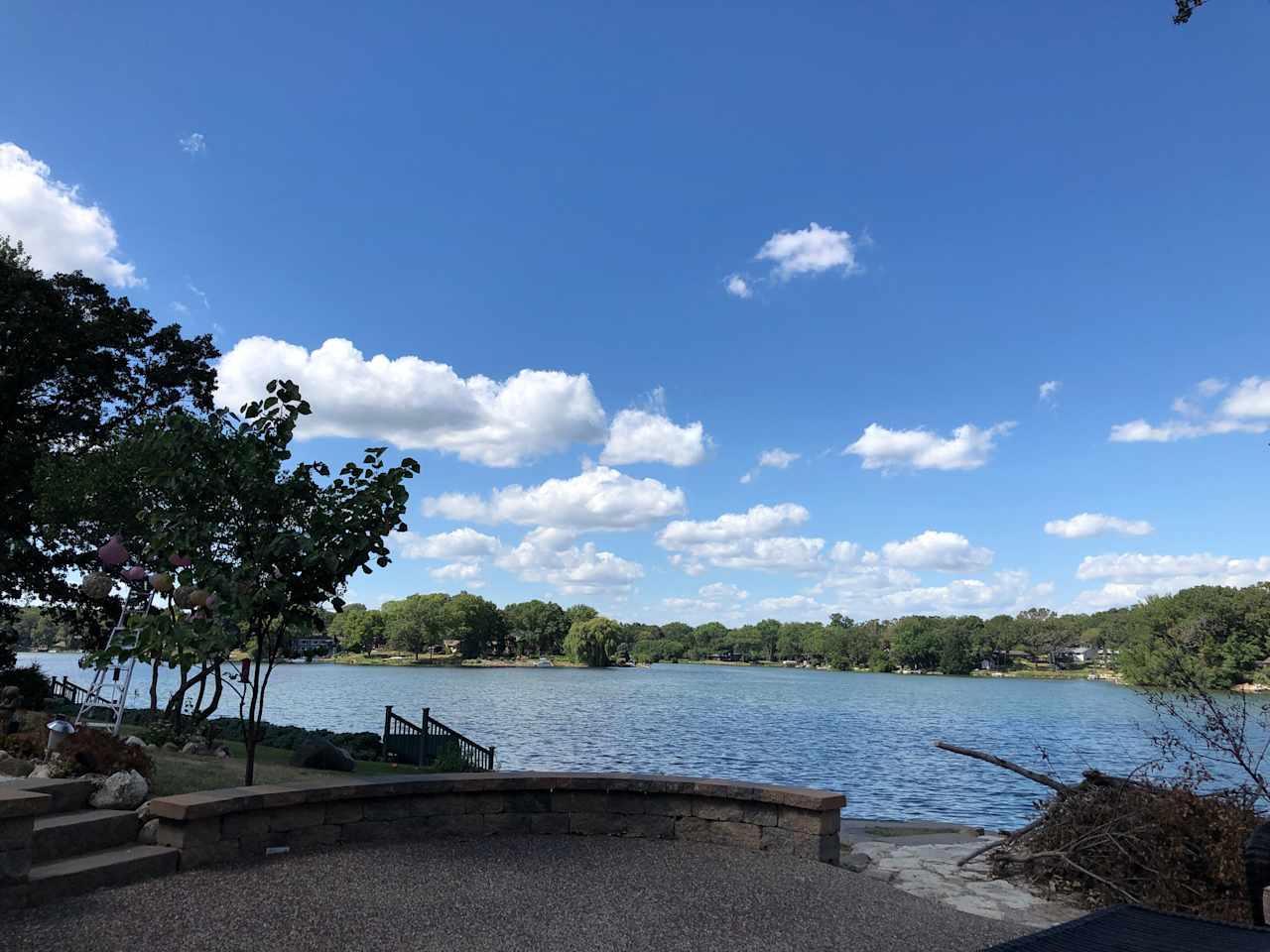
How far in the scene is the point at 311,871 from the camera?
578 cm

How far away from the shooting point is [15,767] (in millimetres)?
7926

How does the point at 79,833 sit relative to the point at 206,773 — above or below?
above

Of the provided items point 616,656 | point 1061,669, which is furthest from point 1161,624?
point 616,656

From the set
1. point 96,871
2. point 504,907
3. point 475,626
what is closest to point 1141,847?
point 504,907

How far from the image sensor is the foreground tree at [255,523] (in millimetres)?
8281

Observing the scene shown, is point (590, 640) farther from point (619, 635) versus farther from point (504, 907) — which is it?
point (504, 907)

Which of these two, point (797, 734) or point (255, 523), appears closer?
point (255, 523)

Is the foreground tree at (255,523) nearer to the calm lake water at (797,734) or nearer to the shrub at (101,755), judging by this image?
the shrub at (101,755)

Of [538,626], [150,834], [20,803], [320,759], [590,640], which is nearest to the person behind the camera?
[20,803]

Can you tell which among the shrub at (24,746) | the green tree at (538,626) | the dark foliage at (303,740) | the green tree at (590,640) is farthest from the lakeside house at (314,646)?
the green tree at (538,626)

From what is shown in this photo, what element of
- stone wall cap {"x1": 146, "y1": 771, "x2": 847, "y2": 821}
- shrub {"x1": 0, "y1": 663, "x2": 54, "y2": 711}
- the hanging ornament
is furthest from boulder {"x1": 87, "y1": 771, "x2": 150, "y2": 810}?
shrub {"x1": 0, "y1": 663, "x2": 54, "y2": 711}

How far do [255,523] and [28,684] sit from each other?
12213mm

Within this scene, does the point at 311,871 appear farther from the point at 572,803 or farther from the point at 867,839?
the point at 867,839

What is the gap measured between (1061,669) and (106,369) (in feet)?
497
